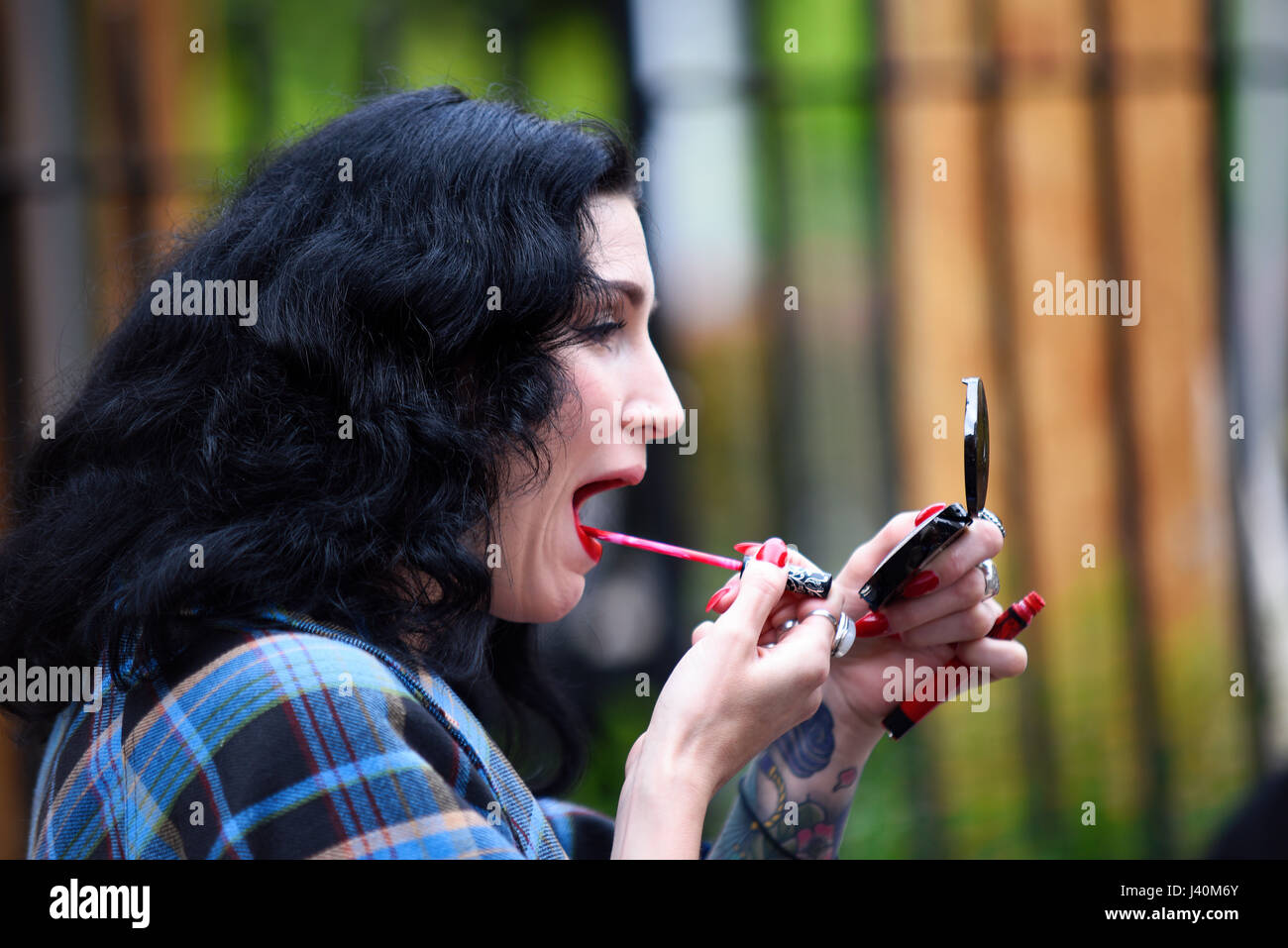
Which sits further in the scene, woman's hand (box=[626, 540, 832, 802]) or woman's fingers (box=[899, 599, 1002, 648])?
woman's fingers (box=[899, 599, 1002, 648])

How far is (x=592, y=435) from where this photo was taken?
161cm

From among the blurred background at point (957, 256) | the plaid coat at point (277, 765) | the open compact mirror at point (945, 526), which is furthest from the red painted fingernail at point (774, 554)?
the blurred background at point (957, 256)

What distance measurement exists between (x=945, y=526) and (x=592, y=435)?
0.51m

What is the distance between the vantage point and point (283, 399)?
1.47 meters

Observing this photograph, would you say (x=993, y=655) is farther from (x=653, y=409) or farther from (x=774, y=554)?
(x=653, y=409)

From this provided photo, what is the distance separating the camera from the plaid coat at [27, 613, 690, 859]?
1143 mm

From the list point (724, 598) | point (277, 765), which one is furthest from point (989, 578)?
point (277, 765)

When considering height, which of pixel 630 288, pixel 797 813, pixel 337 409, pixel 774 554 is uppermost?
pixel 630 288

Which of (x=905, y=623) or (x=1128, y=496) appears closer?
(x=905, y=623)

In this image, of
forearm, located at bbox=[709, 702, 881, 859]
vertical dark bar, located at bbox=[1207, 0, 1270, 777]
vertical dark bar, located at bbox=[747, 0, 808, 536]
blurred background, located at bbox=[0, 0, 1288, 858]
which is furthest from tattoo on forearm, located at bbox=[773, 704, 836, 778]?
vertical dark bar, located at bbox=[1207, 0, 1270, 777]

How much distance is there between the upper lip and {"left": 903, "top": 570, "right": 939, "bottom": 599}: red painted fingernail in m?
0.43

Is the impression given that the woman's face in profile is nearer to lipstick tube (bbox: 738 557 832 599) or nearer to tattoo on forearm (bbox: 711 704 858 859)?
lipstick tube (bbox: 738 557 832 599)
